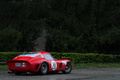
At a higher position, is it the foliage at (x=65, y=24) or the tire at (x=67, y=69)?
the foliage at (x=65, y=24)

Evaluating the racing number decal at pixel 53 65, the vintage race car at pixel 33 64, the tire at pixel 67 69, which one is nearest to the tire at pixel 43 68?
the vintage race car at pixel 33 64

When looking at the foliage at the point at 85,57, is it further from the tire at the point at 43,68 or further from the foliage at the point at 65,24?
the tire at the point at 43,68

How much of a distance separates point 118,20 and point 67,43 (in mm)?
8561

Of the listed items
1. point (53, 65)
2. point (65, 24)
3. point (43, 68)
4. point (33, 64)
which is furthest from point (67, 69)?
point (65, 24)

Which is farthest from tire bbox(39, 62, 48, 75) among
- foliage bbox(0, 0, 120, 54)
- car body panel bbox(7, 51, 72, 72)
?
A: foliage bbox(0, 0, 120, 54)

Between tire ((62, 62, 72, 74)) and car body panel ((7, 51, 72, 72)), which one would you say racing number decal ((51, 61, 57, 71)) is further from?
tire ((62, 62, 72, 74))

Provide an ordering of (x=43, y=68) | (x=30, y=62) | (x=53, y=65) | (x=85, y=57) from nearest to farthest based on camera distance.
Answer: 1. (x=30, y=62)
2. (x=43, y=68)
3. (x=53, y=65)
4. (x=85, y=57)

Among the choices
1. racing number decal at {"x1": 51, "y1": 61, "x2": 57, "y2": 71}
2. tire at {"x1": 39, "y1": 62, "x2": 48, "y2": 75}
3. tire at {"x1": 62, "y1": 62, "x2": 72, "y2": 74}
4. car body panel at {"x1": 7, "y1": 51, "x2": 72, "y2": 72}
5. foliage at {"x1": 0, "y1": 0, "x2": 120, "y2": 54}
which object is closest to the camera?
car body panel at {"x1": 7, "y1": 51, "x2": 72, "y2": 72}

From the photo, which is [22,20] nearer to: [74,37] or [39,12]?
[39,12]

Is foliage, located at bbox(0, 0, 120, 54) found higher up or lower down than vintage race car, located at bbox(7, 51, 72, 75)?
higher up

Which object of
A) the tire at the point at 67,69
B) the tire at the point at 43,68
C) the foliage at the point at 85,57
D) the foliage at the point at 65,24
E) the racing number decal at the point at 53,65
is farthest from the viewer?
the foliage at the point at 65,24

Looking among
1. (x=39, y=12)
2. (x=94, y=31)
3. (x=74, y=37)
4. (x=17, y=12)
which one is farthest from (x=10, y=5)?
(x=94, y=31)

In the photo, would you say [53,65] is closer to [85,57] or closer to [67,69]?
[67,69]

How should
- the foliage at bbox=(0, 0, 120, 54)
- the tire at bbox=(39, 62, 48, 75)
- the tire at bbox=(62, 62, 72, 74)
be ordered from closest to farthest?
the tire at bbox=(39, 62, 48, 75), the tire at bbox=(62, 62, 72, 74), the foliage at bbox=(0, 0, 120, 54)
